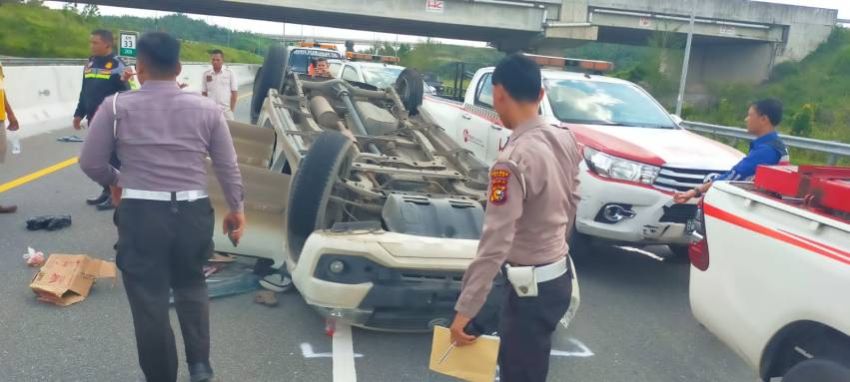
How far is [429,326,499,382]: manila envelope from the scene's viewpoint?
276cm

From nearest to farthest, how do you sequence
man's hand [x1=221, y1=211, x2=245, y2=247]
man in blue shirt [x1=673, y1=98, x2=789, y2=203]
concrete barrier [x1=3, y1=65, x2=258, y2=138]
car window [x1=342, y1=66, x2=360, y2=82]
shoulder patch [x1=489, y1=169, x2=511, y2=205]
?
shoulder patch [x1=489, y1=169, x2=511, y2=205], man's hand [x1=221, y1=211, x2=245, y2=247], man in blue shirt [x1=673, y1=98, x2=789, y2=203], concrete barrier [x1=3, y1=65, x2=258, y2=138], car window [x1=342, y1=66, x2=360, y2=82]

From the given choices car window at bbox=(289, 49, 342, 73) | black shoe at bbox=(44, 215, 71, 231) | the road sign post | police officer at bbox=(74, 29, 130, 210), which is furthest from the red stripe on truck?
car window at bbox=(289, 49, 342, 73)

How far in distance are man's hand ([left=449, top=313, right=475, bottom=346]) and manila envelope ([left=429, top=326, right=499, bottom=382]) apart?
0.04m

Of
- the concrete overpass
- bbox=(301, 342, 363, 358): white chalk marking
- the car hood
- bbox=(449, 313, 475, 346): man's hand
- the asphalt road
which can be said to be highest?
the concrete overpass

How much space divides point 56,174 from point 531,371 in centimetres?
833

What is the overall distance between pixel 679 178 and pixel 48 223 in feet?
18.3

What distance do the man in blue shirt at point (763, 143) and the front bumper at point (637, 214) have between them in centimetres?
58

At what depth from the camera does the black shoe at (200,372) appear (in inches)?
A: 149

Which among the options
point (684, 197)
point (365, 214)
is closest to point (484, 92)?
point (684, 197)

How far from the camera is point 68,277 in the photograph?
4980 millimetres

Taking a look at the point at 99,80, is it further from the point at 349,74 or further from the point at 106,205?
the point at 349,74

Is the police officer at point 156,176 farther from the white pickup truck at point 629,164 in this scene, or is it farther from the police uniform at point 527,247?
the white pickup truck at point 629,164

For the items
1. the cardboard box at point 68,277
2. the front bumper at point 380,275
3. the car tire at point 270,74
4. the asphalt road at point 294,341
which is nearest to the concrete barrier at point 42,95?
the car tire at point 270,74

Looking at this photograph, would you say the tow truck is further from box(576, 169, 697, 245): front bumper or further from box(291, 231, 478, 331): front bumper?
box(576, 169, 697, 245): front bumper
